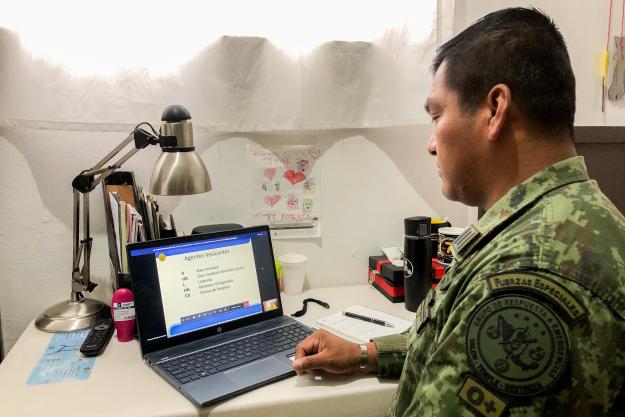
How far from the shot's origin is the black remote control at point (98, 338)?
3.83 feet

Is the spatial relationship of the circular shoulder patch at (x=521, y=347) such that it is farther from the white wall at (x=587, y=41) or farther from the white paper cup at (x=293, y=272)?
the white wall at (x=587, y=41)

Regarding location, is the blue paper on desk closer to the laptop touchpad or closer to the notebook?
the laptop touchpad

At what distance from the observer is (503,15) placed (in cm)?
79

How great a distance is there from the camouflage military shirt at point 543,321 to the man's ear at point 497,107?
0.37ft

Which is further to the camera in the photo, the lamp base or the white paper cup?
the white paper cup

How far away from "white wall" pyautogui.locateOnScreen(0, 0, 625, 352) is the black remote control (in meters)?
0.25

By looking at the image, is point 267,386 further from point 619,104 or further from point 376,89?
point 619,104

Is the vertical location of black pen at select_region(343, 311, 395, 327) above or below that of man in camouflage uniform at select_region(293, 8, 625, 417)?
below

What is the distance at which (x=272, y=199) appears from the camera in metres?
1.62

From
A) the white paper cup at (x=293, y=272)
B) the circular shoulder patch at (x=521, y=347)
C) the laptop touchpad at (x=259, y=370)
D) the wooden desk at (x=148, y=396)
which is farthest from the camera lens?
the white paper cup at (x=293, y=272)

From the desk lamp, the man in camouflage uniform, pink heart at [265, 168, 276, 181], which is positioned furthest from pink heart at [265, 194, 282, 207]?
the man in camouflage uniform

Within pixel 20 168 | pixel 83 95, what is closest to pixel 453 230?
pixel 83 95

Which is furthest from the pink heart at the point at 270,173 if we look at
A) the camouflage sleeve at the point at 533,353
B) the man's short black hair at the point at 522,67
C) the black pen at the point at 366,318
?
the camouflage sleeve at the point at 533,353

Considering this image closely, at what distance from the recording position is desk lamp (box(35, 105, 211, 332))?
121 centimetres
